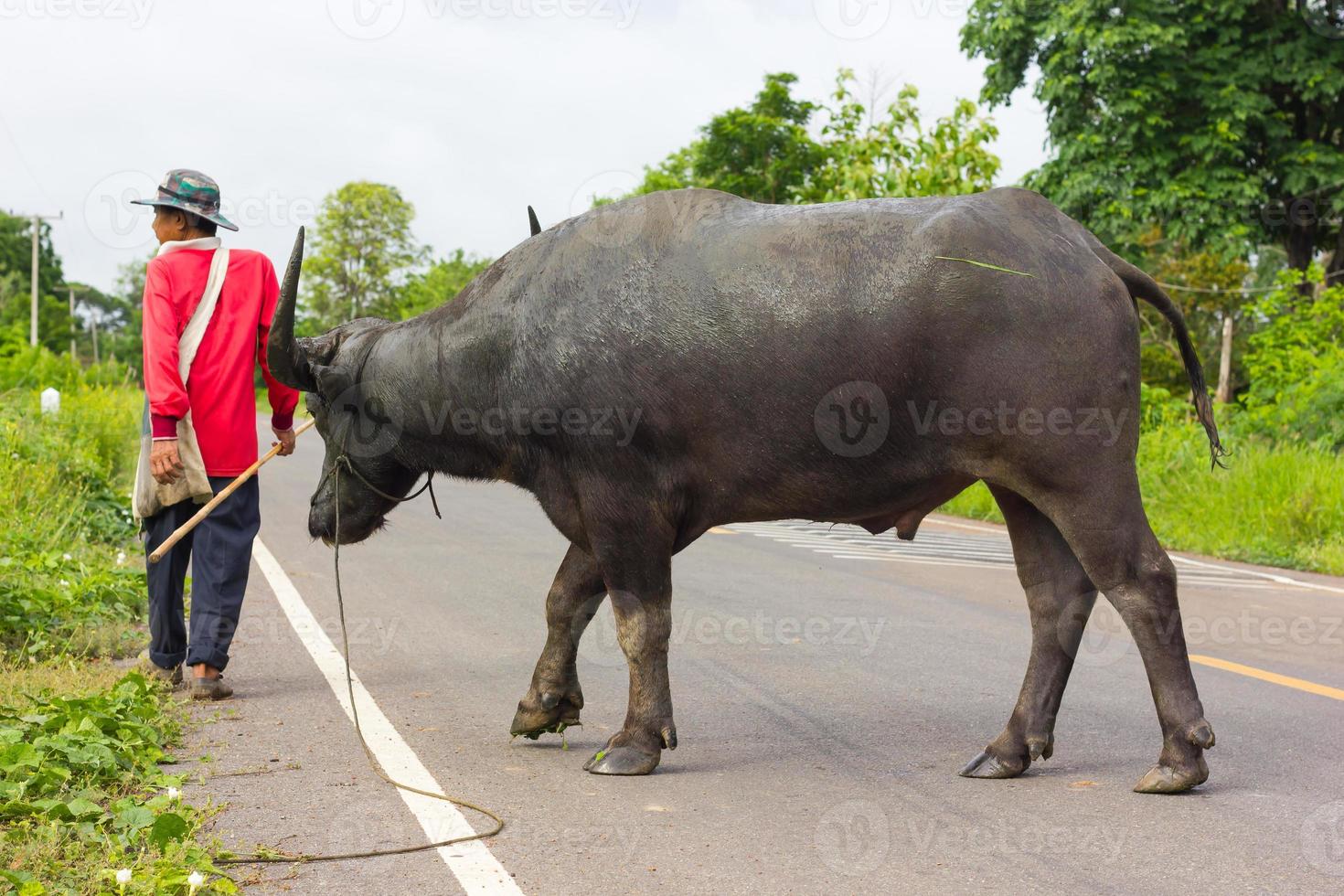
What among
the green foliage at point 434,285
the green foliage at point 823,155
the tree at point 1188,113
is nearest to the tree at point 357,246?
the green foliage at point 434,285

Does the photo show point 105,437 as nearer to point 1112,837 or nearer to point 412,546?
point 412,546

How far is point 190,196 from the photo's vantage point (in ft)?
19.9

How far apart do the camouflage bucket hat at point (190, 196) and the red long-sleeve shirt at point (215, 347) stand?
18cm

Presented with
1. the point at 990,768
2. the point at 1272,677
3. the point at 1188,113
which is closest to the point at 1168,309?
the point at 990,768

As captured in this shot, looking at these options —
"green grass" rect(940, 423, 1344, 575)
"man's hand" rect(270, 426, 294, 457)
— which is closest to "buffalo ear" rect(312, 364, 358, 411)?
"man's hand" rect(270, 426, 294, 457)

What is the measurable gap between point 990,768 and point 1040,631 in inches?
21.1

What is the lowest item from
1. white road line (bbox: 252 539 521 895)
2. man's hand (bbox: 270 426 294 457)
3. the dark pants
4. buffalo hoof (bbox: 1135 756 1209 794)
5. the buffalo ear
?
white road line (bbox: 252 539 521 895)

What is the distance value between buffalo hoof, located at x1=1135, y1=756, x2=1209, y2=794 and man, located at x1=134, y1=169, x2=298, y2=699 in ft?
12.6

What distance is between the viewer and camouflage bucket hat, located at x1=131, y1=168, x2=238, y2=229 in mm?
6031

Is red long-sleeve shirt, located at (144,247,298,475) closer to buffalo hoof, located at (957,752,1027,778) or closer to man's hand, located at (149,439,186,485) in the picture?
man's hand, located at (149,439,186,485)

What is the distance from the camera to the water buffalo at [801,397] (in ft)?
14.6

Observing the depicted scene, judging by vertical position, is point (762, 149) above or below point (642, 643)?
above

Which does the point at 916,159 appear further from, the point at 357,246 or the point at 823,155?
the point at 357,246

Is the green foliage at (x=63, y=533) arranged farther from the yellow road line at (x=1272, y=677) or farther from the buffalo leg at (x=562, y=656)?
the yellow road line at (x=1272, y=677)
